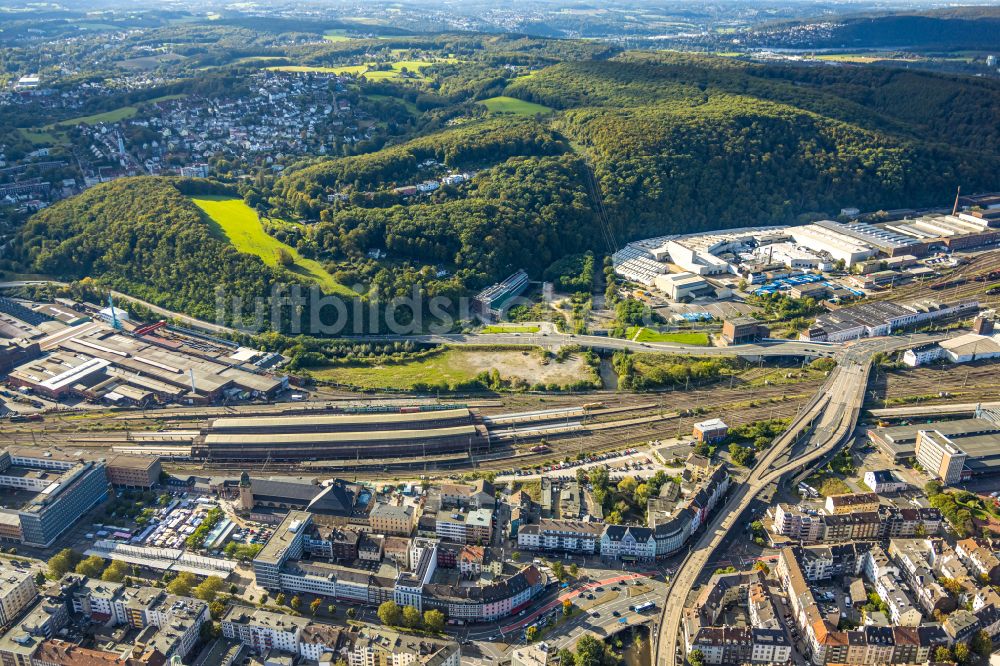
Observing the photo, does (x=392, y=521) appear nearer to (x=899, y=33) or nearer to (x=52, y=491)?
(x=52, y=491)

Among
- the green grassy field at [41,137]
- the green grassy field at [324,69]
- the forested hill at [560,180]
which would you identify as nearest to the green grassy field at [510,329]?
the forested hill at [560,180]

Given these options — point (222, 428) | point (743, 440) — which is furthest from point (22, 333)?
point (743, 440)

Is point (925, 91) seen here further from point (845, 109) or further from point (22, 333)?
point (22, 333)

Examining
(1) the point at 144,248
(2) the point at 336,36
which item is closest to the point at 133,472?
(1) the point at 144,248

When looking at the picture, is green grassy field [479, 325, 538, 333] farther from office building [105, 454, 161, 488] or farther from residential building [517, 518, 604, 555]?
office building [105, 454, 161, 488]

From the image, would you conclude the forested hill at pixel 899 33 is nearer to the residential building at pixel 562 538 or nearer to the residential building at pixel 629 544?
the residential building at pixel 629 544

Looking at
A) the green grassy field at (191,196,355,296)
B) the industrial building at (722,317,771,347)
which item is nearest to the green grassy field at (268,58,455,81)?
the green grassy field at (191,196,355,296)
